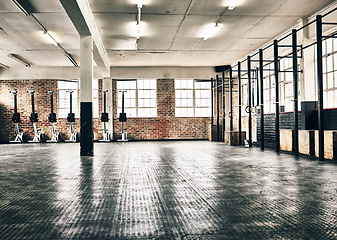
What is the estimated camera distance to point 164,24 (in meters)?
8.61

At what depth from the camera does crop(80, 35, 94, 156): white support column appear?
7684 mm

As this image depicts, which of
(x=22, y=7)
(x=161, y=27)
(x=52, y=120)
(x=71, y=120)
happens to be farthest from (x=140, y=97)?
(x=22, y=7)

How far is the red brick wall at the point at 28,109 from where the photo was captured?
14664mm

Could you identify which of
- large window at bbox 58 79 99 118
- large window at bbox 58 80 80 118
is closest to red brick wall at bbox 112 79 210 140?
large window at bbox 58 79 99 118

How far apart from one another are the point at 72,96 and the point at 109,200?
42.6 feet

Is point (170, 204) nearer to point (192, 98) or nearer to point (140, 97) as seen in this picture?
point (140, 97)

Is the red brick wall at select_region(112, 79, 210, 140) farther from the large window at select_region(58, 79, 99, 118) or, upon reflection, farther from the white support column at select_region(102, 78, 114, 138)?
the large window at select_region(58, 79, 99, 118)

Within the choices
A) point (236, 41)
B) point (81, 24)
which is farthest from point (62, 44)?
point (236, 41)

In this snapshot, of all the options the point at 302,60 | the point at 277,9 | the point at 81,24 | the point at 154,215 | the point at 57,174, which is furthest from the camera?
the point at 302,60

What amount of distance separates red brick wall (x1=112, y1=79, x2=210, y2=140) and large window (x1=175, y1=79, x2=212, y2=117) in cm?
30

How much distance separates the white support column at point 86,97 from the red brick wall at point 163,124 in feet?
23.9

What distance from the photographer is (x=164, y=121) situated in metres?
15.2

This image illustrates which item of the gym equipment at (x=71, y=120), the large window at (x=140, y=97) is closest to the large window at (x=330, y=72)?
the large window at (x=140, y=97)

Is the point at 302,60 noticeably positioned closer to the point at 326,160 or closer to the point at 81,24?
the point at 326,160
